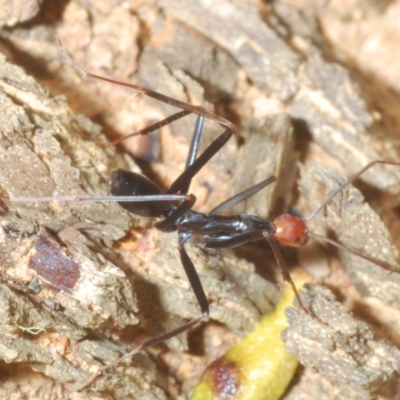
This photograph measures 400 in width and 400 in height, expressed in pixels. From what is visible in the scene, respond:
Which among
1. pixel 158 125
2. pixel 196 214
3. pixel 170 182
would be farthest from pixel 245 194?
pixel 158 125

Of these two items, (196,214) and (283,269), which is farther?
(196,214)

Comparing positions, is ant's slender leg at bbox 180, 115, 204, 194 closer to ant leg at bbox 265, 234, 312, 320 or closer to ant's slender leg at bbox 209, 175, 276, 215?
ant's slender leg at bbox 209, 175, 276, 215

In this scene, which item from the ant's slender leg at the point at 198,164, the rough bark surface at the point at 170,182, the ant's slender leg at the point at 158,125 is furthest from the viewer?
the ant's slender leg at the point at 158,125

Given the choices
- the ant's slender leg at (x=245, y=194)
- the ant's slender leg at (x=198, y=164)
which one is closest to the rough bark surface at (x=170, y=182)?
the ant's slender leg at (x=245, y=194)

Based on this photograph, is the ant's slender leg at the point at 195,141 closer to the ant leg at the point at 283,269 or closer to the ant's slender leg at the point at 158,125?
the ant's slender leg at the point at 158,125

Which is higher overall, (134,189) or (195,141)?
(195,141)

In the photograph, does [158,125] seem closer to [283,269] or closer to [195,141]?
[195,141]

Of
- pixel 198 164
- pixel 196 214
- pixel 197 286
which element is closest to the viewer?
pixel 197 286
